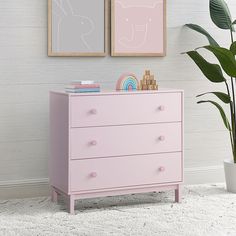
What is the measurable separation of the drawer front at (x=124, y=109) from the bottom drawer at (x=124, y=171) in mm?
246

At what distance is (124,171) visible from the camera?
409cm

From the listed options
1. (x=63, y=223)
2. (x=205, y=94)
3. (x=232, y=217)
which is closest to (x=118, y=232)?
(x=63, y=223)

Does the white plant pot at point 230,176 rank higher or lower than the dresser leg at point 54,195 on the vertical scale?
higher

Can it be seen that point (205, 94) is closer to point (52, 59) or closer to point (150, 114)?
point (150, 114)

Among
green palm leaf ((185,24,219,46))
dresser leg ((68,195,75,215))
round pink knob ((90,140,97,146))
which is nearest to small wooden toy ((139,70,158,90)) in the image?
round pink knob ((90,140,97,146))

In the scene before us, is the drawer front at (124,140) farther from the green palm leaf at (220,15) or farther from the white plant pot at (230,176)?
the green palm leaf at (220,15)

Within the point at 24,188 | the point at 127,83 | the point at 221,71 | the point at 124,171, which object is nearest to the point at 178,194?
the point at 124,171

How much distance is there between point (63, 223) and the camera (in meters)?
3.74

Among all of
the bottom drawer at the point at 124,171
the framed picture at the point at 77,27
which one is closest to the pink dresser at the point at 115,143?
the bottom drawer at the point at 124,171

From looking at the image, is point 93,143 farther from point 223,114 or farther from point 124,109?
point 223,114

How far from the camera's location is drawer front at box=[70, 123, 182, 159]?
396 centimetres

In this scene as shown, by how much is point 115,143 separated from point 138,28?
100 centimetres

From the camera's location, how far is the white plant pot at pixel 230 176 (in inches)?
180

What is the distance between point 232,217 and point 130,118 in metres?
0.90
